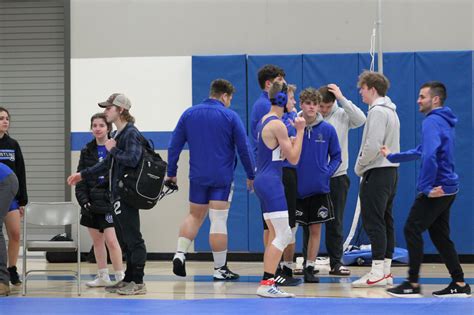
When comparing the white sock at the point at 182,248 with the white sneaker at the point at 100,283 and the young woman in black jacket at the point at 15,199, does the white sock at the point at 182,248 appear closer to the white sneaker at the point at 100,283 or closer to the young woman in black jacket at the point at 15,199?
the white sneaker at the point at 100,283

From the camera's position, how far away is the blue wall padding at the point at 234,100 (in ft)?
34.0

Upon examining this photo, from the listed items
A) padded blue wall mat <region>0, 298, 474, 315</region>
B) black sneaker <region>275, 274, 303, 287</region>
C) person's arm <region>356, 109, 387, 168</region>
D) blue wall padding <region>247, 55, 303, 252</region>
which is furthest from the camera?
blue wall padding <region>247, 55, 303, 252</region>

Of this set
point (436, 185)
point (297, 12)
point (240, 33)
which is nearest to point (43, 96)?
point (240, 33)

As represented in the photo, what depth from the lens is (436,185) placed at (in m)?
6.62

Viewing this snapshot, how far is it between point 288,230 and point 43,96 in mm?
5767

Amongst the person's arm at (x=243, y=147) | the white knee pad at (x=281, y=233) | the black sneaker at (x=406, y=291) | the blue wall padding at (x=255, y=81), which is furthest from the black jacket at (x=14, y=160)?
the black sneaker at (x=406, y=291)

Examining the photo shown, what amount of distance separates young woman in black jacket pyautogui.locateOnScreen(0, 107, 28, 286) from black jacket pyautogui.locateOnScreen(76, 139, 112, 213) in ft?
2.24

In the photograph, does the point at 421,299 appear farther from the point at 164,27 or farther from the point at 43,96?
the point at 43,96

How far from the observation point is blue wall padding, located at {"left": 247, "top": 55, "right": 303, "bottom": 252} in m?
10.3

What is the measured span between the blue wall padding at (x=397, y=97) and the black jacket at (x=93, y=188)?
3060 mm

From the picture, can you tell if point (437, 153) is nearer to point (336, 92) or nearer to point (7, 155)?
point (336, 92)

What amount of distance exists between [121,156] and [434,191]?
97.3 inches

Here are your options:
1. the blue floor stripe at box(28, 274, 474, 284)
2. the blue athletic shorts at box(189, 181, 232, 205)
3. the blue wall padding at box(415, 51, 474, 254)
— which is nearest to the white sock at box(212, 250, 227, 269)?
the blue floor stripe at box(28, 274, 474, 284)

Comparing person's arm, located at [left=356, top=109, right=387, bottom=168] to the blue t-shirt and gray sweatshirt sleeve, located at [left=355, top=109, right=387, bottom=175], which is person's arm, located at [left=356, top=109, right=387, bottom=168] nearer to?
gray sweatshirt sleeve, located at [left=355, top=109, right=387, bottom=175]
